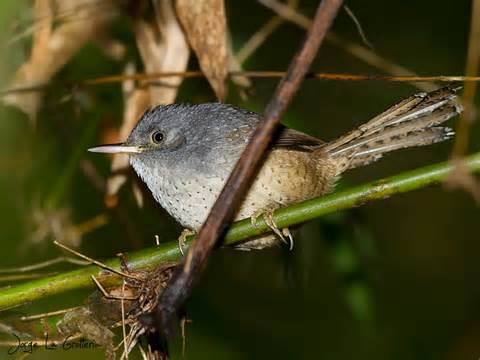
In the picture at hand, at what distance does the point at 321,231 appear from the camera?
4723 millimetres

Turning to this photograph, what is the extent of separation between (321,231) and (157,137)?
1288mm

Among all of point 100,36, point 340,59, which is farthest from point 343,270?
point 340,59

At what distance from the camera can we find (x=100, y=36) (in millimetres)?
4398

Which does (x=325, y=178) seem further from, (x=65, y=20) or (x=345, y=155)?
(x=65, y=20)

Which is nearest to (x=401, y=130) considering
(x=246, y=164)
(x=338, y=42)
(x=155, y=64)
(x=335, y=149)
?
(x=335, y=149)

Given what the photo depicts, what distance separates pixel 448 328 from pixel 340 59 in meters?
2.62

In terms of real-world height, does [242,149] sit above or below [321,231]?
below

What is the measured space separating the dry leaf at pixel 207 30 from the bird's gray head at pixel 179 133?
0.80 feet

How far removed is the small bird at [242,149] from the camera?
365cm

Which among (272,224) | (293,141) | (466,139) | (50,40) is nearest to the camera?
(466,139)
